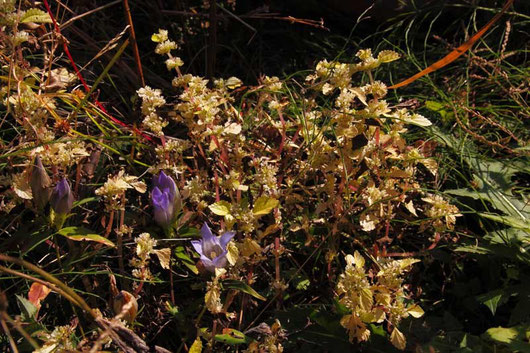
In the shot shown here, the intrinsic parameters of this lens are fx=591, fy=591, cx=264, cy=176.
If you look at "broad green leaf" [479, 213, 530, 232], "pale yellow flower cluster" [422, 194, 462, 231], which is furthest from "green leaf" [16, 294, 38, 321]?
"broad green leaf" [479, 213, 530, 232]

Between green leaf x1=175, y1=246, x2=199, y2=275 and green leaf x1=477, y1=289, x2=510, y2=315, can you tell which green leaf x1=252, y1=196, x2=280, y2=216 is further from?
green leaf x1=477, y1=289, x2=510, y2=315

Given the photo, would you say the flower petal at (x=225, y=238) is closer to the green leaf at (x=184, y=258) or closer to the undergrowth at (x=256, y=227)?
the undergrowth at (x=256, y=227)

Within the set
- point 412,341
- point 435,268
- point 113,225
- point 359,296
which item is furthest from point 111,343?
point 435,268

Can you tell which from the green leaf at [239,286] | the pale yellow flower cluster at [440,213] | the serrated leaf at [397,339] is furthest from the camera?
the pale yellow flower cluster at [440,213]

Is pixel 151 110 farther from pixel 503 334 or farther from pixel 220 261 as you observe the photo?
pixel 503 334

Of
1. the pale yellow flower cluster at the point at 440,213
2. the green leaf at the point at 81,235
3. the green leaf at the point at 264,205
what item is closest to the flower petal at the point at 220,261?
the green leaf at the point at 264,205
